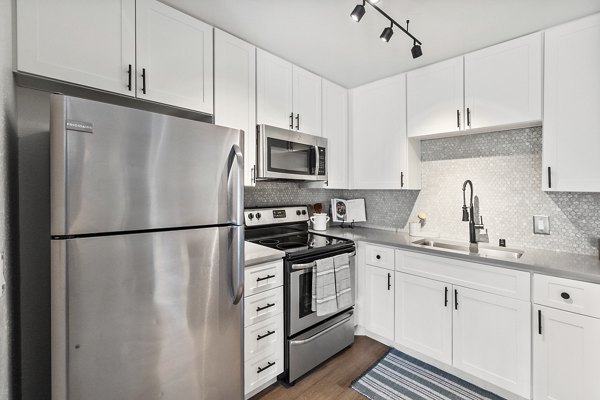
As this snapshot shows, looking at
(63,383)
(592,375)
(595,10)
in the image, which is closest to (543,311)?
(592,375)

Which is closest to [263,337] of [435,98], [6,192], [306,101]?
[6,192]

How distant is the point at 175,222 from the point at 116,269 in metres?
0.27

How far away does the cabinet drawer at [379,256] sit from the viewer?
233 centimetres

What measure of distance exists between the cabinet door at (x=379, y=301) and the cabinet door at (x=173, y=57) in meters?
1.83

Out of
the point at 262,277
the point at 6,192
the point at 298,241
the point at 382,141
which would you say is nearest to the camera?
the point at 6,192

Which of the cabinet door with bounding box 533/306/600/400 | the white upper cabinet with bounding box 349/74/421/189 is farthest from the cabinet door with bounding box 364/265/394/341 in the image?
the cabinet door with bounding box 533/306/600/400

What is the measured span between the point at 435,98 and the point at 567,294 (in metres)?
1.60

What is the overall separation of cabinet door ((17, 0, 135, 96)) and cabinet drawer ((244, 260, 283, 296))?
3.91 feet

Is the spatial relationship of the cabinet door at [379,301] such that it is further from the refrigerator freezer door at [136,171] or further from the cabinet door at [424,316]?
the refrigerator freezer door at [136,171]

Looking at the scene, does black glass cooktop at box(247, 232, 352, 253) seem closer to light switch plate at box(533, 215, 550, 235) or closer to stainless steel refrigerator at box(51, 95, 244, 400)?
stainless steel refrigerator at box(51, 95, 244, 400)

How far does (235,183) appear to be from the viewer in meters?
1.40

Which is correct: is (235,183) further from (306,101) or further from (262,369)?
(306,101)

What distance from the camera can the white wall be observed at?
101 cm

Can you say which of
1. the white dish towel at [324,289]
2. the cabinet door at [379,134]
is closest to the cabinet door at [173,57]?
the white dish towel at [324,289]
